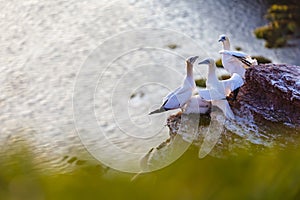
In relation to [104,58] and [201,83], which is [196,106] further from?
[104,58]

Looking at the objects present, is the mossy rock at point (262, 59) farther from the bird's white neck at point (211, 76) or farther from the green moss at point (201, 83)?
the bird's white neck at point (211, 76)

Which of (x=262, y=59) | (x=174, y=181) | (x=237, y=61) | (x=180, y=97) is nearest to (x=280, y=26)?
(x=262, y=59)

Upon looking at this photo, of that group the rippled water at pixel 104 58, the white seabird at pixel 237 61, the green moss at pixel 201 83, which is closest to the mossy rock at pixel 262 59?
the rippled water at pixel 104 58

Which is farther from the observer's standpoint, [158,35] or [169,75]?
[158,35]

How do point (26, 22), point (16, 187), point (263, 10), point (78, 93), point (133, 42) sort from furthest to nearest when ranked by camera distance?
point (263, 10) < point (26, 22) < point (133, 42) < point (78, 93) < point (16, 187)

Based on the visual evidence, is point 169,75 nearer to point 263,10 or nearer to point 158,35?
point 158,35

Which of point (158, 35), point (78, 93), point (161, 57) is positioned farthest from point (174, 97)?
point (158, 35)

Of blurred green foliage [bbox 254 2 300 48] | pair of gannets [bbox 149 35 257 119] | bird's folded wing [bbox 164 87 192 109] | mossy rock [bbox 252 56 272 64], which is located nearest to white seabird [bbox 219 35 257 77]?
pair of gannets [bbox 149 35 257 119]
